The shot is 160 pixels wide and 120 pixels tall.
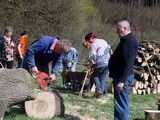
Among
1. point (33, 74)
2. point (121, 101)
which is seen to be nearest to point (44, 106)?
point (33, 74)

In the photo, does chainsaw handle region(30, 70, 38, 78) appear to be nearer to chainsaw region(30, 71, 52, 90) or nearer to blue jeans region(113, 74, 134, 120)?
chainsaw region(30, 71, 52, 90)

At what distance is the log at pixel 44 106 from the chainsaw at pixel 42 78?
179 mm

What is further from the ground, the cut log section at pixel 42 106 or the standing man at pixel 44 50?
the standing man at pixel 44 50

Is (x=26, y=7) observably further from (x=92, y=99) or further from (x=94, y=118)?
(x=94, y=118)

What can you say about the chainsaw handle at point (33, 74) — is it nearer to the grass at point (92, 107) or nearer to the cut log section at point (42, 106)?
the cut log section at point (42, 106)

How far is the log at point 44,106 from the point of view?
23.8 feet

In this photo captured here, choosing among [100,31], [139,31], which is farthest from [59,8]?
[139,31]

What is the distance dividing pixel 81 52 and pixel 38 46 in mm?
14297

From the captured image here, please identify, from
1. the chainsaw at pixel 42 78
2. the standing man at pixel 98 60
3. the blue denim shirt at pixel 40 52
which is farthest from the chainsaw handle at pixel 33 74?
the standing man at pixel 98 60

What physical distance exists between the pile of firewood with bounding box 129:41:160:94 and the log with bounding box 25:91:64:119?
4.56 metres

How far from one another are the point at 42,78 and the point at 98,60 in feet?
8.43

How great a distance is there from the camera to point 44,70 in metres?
7.61

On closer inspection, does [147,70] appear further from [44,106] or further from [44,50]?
[44,50]

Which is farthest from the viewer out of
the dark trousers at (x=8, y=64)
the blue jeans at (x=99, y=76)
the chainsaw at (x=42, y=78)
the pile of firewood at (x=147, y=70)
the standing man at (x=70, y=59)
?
the standing man at (x=70, y=59)
